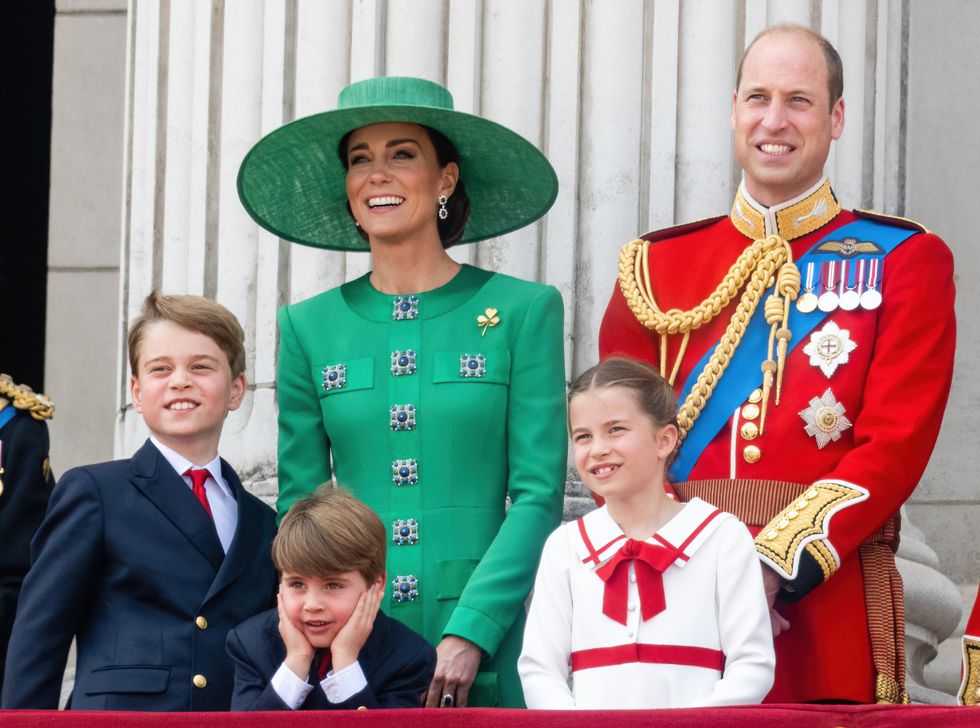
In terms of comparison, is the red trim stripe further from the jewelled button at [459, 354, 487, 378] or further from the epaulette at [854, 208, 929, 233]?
the epaulette at [854, 208, 929, 233]

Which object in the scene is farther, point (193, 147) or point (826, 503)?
point (193, 147)

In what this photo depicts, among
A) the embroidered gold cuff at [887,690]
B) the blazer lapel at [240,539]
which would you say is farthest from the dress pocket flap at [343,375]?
the embroidered gold cuff at [887,690]

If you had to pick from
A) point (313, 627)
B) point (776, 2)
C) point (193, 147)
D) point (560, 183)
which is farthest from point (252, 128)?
point (313, 627)

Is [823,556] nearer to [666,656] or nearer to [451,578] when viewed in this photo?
[666,656]

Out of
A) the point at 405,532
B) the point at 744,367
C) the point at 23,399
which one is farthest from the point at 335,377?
the point at 23,399

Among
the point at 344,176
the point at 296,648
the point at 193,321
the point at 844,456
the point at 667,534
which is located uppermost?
the point at 344,176

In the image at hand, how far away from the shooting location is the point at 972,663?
3678 millimetres

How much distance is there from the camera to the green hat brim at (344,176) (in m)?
4.17

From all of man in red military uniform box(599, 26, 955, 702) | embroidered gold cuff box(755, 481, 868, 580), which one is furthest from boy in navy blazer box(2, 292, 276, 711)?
embroidered gold cuff box(755, 481, 868, 580)

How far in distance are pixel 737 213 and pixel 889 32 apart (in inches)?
54.6

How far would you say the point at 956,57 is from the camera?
613 cm

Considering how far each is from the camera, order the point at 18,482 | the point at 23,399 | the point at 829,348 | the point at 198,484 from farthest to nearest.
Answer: the point at 23,399
the point at 18,482
the point at 198,484
the point at 829,348

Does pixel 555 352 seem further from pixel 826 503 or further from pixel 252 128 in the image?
pixel 252 128

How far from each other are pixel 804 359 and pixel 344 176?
45.7 inches
